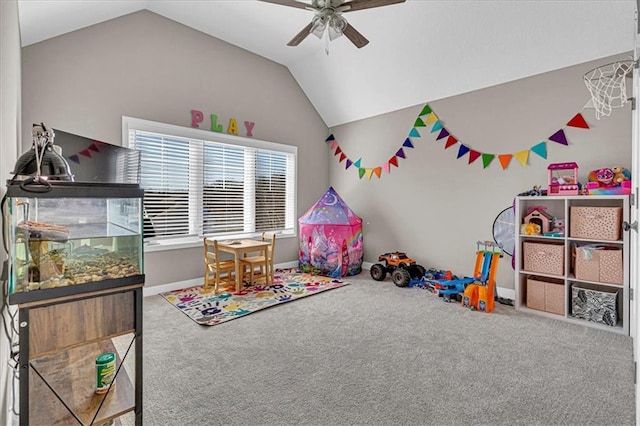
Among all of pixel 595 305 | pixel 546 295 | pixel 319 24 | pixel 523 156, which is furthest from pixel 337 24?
pixel 595 305

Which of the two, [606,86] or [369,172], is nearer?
[606,86]

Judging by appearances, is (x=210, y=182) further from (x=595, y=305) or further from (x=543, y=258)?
(x=595, y=305)

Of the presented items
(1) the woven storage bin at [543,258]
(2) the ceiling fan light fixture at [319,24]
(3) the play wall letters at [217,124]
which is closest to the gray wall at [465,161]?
(1) the woven storage bin at [543,258]

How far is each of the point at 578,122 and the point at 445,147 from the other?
1431 mm

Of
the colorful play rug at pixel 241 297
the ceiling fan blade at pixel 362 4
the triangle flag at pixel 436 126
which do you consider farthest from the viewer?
the triangle flag at pixel 436 126

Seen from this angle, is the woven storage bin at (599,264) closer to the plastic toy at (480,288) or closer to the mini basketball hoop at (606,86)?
the plastic toy at (480,288)

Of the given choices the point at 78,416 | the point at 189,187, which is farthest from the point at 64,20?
the point at 78,416

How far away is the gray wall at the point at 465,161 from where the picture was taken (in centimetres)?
327

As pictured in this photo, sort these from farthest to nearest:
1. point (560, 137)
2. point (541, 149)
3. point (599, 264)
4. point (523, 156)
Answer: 1. point (523, 156)
2. point (541, 149)
3. point (560, 137)
4. point (599, 264)

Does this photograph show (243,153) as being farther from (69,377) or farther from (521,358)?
(521,358)

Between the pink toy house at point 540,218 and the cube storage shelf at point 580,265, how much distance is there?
0.27 ft

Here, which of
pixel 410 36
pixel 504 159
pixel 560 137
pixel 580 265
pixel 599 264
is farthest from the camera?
pixel 410 36

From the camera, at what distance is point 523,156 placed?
3.62 meters

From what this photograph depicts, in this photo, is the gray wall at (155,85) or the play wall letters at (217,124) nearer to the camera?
the gray wall at (155,85)
